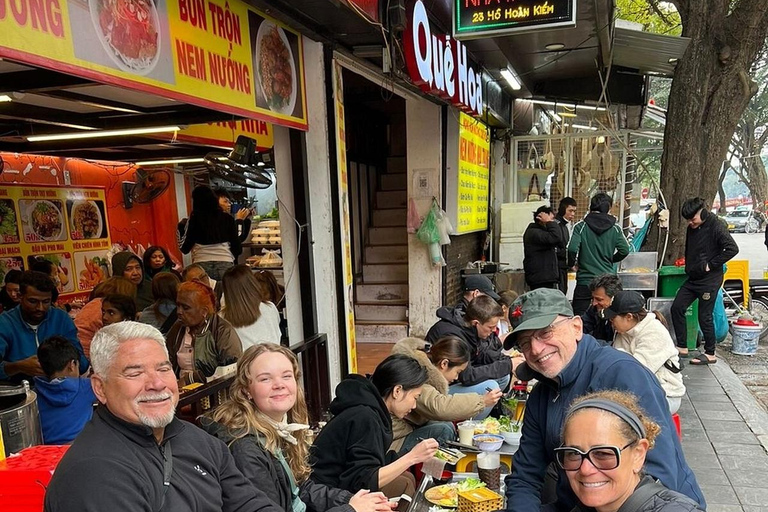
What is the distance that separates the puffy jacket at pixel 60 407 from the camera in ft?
8.93

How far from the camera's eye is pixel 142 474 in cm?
152

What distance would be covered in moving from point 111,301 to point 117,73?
8.17 ft

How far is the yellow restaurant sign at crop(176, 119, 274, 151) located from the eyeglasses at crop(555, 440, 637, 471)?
17.3 feet

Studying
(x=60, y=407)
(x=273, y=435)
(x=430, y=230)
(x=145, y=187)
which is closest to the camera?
(x=273, y=435)

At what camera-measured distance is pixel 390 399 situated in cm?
283

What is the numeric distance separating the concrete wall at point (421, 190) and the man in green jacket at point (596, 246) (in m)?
1.95

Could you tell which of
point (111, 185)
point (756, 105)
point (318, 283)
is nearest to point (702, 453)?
point (318, 283)

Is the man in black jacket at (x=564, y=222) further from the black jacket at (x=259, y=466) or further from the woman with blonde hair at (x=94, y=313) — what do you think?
the black jacket at (x=259, y=466)

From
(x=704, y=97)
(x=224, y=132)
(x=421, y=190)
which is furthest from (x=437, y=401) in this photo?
(x=704, y=97)

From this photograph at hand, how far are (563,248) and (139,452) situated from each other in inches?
257

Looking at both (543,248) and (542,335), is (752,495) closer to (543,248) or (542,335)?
(542,335)

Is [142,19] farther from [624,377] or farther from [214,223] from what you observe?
[214,223]

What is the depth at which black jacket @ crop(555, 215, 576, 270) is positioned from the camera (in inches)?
271

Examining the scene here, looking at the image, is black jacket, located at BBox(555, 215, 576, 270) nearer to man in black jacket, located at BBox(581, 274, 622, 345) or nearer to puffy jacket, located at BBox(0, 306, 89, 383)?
man in black jacket, located at BBox(581, 274, 622, 345)
